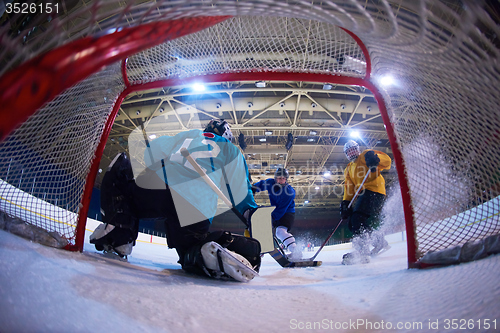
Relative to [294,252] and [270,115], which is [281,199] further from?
[270,115]

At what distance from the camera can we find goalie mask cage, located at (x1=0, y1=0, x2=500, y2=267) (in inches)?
19.9

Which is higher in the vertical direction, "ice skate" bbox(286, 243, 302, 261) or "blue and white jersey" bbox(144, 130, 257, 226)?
"blue and white jersey" bbox(144, 130, 257, 226)

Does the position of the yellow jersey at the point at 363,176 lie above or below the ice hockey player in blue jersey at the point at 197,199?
above

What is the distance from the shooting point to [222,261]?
3.84 ft

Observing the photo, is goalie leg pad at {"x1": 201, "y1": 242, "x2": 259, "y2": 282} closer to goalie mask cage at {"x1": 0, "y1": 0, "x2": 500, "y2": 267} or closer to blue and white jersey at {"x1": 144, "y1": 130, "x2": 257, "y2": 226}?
blue and white jersey at {"x1": 144, "y1": 130, "x2": 257, "y2": 226}

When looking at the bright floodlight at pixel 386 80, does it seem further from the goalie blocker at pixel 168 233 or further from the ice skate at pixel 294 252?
the ice skate at pixel 294 252

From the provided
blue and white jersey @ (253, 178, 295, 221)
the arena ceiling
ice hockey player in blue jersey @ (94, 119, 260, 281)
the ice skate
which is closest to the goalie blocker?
ice hockey player in blue jersey @ (94, 119, 260, 281)

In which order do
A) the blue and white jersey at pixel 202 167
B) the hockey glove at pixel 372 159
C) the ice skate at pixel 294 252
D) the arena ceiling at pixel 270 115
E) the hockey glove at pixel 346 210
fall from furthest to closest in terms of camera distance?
the arena ceiling at pixel 270 115 → the ice skate at pixel 294 252 → the hockey glove at pixel 346 210 → the hockey glove at pixel 372 159 → the blue and white jersey at pixel 202 167

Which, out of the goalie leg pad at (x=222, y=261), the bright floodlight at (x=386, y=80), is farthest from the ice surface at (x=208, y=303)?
the bright floodlight at (x=386, y=80)

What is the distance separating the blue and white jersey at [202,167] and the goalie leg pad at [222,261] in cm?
25

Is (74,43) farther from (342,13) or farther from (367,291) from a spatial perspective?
(367,291)

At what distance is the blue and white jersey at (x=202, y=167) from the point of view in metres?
1.41

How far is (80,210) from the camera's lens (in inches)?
57.3

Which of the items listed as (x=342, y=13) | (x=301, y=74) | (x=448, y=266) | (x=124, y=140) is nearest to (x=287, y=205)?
(x=301, y=74)
